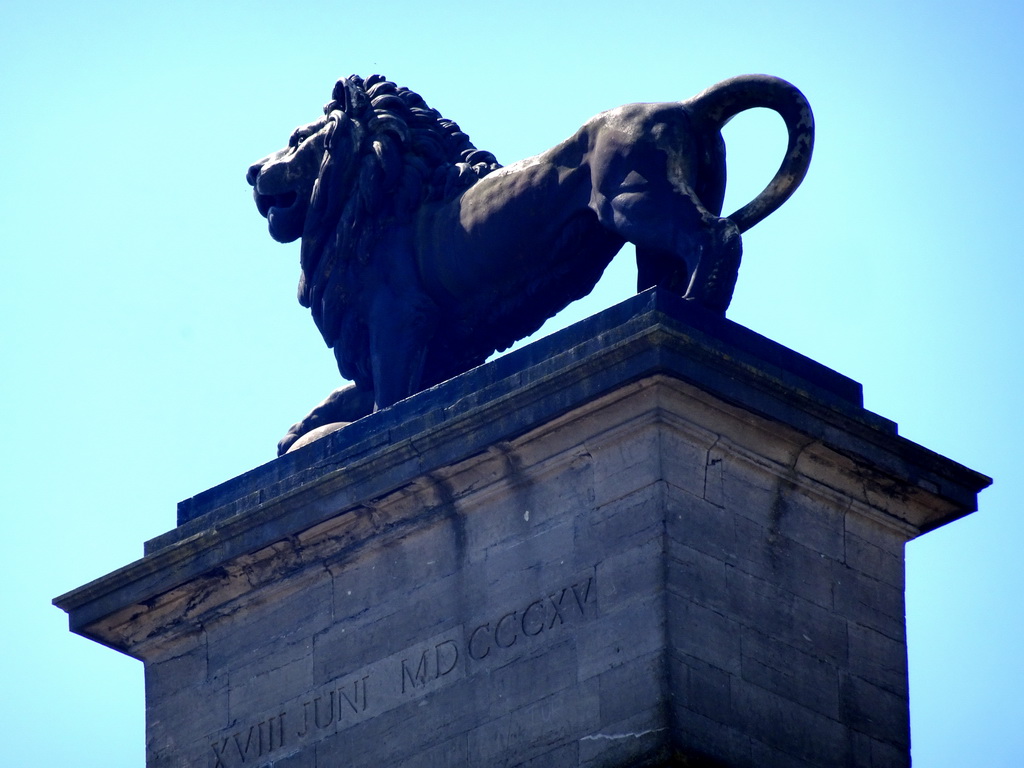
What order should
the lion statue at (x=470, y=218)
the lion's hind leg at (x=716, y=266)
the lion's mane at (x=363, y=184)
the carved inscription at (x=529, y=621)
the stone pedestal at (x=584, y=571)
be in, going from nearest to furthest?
the stone pedestal at (x=584, y=571) < the carved inscription at (x=529, y=621) < the lion's hind leg at (x=716, y=266) < the lion statue at (x=470, y=218) < the lion's mane at (x=363, y=184)

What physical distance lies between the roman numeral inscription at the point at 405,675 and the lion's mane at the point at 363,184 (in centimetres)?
291

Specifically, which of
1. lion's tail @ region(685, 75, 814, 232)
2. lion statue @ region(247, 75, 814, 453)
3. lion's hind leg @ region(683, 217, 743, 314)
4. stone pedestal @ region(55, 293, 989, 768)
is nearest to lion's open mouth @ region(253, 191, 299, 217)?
lion statue @ region(247, 75, 814, 453)

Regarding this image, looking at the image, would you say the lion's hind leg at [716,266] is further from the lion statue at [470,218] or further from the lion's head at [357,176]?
the lion's head at [357,176]

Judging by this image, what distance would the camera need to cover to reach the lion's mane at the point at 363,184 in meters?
25.7

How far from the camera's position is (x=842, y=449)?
23656 millimetres

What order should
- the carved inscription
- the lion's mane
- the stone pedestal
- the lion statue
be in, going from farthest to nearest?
the lion's mane
the lion statue
the carved inscription
the stone pedestal

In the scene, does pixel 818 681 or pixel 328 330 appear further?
pixel 328 330

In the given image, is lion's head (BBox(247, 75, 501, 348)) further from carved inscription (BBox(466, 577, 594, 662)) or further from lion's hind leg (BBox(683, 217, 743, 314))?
carved inscription (BBox(466, 577, 594, 662))

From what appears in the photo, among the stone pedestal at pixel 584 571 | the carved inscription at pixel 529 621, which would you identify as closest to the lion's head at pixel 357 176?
the stone pedestal at pixel 584 571

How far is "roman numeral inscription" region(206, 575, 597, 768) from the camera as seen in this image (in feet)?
75.5

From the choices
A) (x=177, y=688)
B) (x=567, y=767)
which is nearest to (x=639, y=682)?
(x=567, y=767)

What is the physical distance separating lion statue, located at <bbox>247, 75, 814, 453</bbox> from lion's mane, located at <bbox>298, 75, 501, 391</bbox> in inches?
0.6

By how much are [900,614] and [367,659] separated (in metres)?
3.57

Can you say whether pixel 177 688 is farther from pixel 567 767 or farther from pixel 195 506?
pixel 567 767
